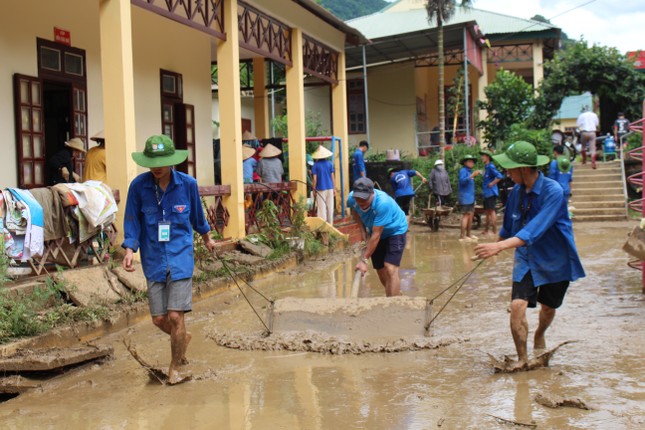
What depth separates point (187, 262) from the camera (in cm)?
586

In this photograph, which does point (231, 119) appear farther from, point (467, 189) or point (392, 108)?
point (392, 108)

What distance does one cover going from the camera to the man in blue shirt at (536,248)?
573cm

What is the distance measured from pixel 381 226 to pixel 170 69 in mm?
8564

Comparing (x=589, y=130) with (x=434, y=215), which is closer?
(x=434, y=215)

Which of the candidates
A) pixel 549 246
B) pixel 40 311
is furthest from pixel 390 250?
pixel 40 311

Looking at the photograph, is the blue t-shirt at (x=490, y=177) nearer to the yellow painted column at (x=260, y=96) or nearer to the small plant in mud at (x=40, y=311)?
the yellow painted column at (x=260, y=96)

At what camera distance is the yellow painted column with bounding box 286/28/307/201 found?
16141 mm

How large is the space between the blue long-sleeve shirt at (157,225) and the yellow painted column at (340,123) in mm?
13108

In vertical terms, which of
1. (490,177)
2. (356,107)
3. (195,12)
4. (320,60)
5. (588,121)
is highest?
(320,60)

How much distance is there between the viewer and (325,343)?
22.0ft

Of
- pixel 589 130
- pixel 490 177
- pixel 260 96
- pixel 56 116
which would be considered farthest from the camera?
pixel 589 130

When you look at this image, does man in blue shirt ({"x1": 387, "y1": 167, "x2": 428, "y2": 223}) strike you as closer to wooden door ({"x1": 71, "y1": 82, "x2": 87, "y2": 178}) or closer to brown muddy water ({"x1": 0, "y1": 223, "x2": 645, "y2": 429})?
wooden door ({"x1": 71, "y1": 82, "x2": 87, "y2": 178})

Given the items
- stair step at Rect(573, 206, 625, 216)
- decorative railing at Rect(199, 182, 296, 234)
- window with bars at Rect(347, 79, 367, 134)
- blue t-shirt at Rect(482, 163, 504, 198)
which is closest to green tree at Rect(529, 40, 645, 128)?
stair step at Rect(573, 206, 625, 216)

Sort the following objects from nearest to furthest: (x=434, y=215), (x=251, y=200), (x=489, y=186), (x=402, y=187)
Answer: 1. (x=251, y=200)
2. (x=489, y=186)
3. (x=402, y=187)
4. (x=434, y=215)
